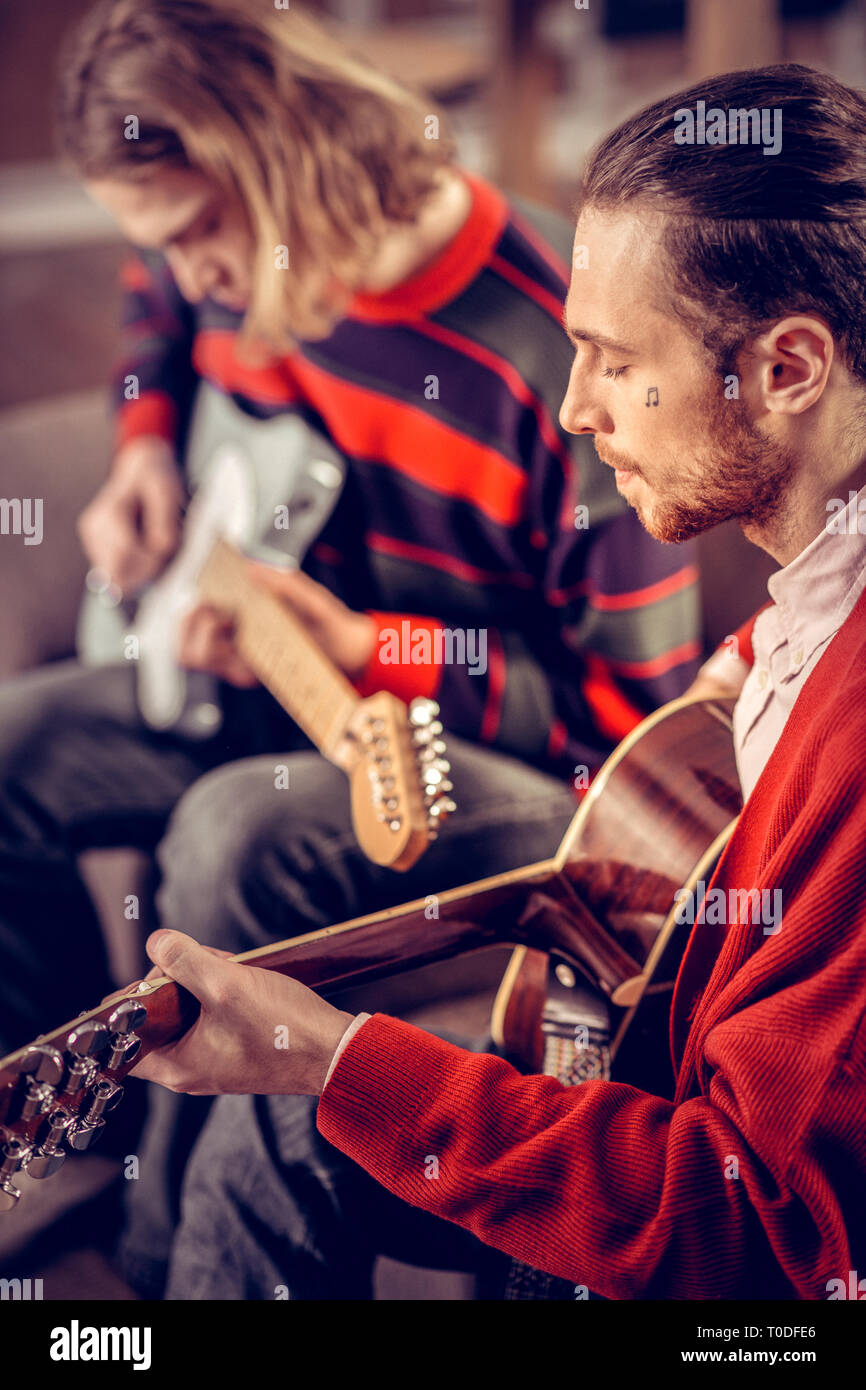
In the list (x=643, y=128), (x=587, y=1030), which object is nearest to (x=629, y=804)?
(x=587, y=1030)

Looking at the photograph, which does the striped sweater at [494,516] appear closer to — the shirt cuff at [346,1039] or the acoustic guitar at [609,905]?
the acoustic guitar at [609,905]

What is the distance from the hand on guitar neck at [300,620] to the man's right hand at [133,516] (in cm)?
17

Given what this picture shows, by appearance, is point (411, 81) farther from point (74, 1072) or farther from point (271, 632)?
point (74, 1072)

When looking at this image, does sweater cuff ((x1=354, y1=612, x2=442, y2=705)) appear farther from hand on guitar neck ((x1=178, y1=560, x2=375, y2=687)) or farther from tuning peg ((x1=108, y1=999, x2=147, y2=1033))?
tuning peg ((x1=108, y1=999, x2=147, y2=1033))

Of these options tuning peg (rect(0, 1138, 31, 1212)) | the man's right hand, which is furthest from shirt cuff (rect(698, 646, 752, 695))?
the man's right hand

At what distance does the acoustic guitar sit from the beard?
0.17 metres

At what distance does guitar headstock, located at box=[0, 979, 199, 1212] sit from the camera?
0.56 m

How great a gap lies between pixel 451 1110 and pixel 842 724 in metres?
0.25

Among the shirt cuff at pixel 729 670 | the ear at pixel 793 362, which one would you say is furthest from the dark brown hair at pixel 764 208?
the shirt cuff at pixel 729 670

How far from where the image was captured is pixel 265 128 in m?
1.06

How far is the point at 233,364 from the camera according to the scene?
4.19ft

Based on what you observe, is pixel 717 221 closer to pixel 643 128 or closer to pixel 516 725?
pixel 643 128

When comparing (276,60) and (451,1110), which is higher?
(276,60)
